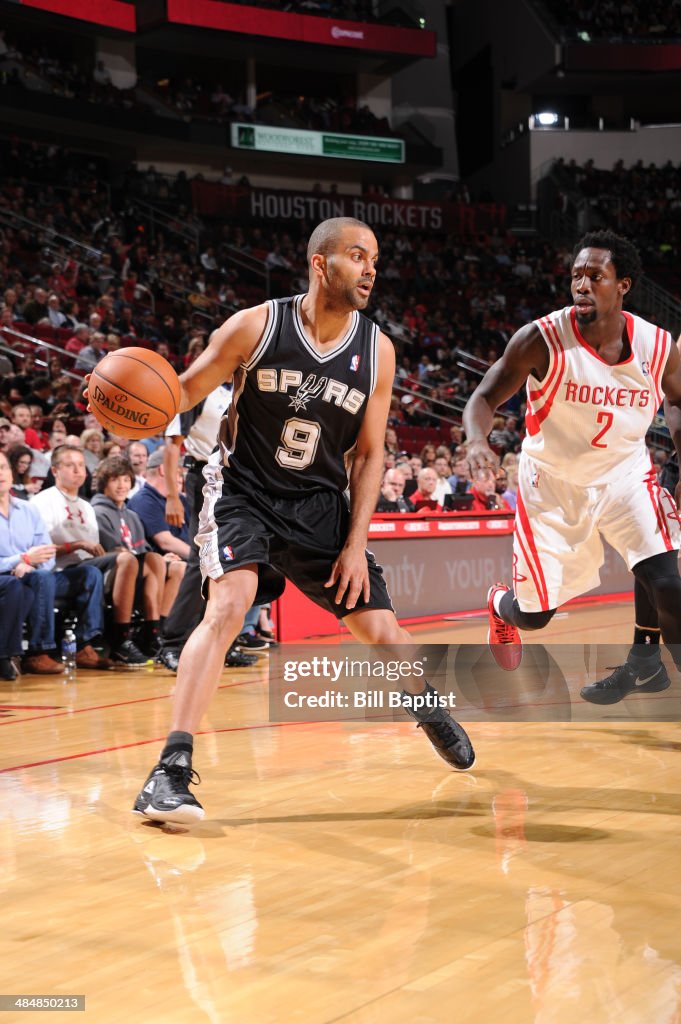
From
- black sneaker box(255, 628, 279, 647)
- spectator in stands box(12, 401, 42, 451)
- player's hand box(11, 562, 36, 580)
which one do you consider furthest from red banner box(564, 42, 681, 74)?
player's hand box(11, 562, 36, 580)

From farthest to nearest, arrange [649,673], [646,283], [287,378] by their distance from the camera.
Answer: [646,283], [649,673], [287,378]

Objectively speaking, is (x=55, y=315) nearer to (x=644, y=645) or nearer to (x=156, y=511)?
(x=156, y=511)

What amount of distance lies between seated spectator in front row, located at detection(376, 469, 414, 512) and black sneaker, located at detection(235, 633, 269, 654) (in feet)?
7.71

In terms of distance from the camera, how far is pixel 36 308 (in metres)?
16.0

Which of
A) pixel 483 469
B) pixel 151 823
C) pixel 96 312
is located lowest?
pixel 151 823

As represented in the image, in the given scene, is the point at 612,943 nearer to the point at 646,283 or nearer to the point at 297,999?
the point at 297,999

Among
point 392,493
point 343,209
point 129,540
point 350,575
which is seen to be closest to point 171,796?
point 350,575

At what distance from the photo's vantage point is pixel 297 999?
84.7 inches

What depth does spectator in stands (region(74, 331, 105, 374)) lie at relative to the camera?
1451cm

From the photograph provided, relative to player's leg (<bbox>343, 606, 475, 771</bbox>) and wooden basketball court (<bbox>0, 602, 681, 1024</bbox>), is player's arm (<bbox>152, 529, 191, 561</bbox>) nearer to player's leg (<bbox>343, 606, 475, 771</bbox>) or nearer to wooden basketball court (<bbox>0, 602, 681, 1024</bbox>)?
wooden basketball court (<bbox>0, 602, 681, 1024</bbox>)

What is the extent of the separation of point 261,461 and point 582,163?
3006 centimetres

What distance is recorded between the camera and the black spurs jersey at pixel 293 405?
12.8ft

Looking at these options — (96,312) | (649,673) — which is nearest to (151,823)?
(649,673)

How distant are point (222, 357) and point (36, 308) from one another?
12.9m
